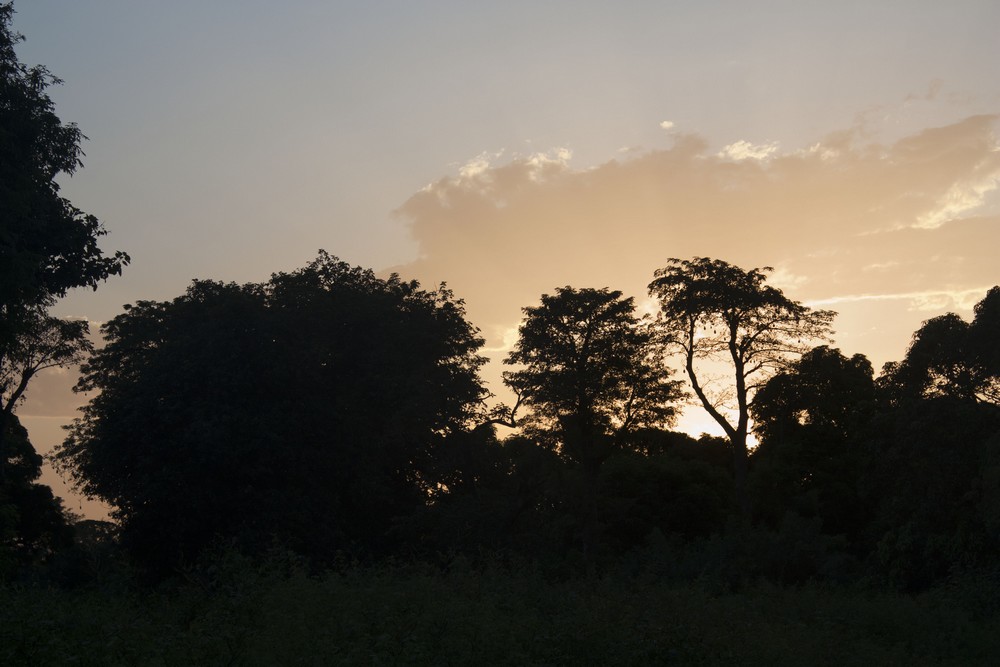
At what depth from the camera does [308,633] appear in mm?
12789

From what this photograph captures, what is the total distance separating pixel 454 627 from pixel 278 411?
19077 mm

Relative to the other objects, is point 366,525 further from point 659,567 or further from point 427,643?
point 427,643

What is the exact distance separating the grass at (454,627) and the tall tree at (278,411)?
11.8 meters

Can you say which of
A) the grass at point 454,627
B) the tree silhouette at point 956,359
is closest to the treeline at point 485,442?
the tree silhouette at point 956,359

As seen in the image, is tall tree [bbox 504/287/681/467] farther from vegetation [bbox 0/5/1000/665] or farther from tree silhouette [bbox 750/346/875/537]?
tree silhouette [bbox 750/346/875/537]

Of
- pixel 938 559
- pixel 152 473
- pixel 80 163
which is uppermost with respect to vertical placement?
pixel 80 163

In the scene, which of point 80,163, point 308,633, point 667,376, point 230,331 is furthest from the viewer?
point 667,376

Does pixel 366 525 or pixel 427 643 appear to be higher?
pixel 366 525

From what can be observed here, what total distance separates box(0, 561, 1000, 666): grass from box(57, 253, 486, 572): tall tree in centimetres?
1176

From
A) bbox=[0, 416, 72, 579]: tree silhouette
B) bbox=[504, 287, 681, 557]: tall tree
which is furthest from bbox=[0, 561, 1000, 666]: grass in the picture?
bbox=[0, 416, 72, 579]: tree silhouette

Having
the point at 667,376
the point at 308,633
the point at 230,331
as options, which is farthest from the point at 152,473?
the point at 667,376

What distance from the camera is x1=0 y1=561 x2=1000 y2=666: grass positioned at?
37.9 feet

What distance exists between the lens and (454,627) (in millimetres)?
13695

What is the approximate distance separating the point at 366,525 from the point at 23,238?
17827 millimetres
